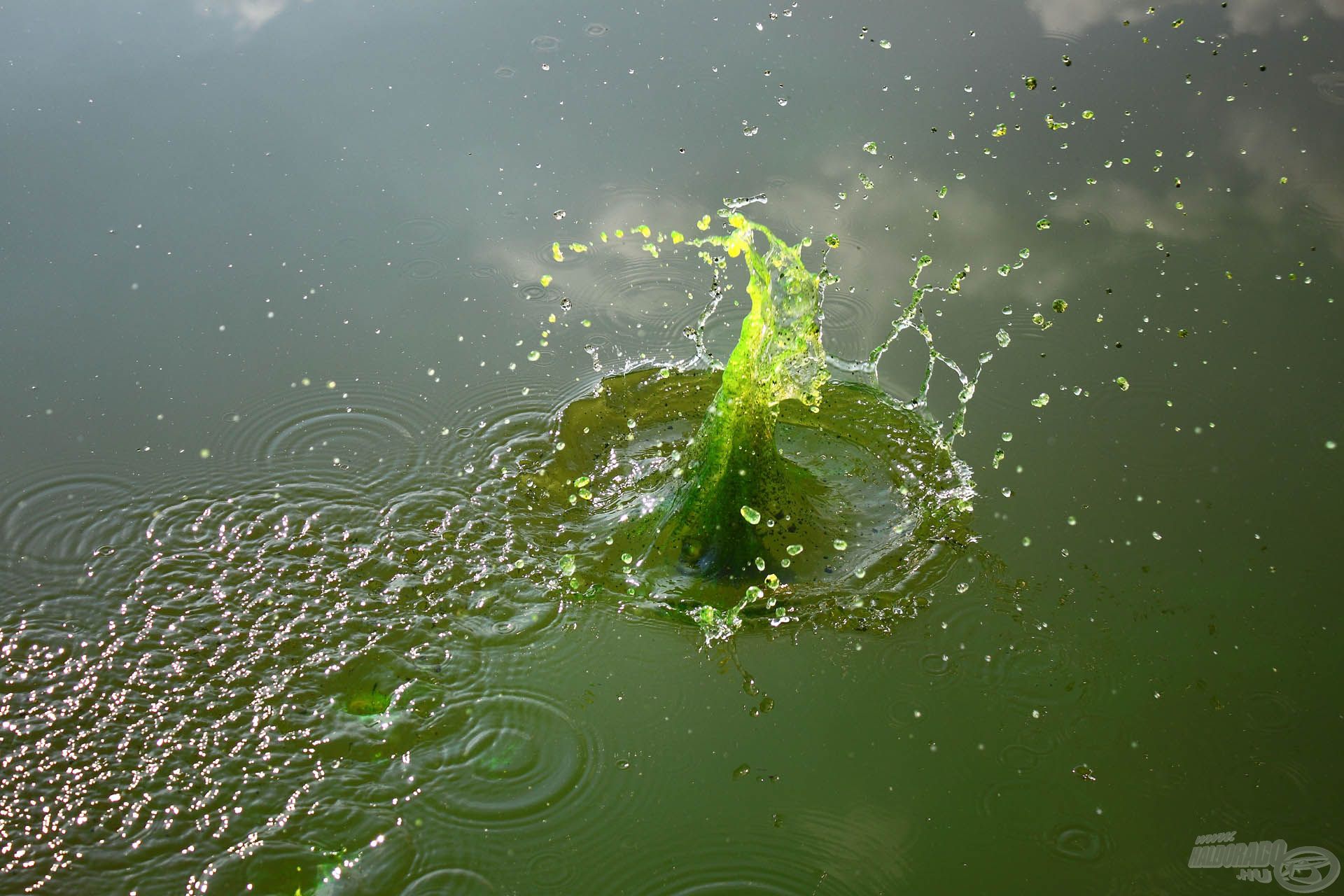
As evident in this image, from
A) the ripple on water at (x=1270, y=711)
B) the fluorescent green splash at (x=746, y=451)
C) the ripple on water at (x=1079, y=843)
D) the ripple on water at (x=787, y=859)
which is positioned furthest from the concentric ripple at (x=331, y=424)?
the ripple on water at (x=1270, y=711)

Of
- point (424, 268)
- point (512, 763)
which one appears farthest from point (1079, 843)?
point (424, 268)

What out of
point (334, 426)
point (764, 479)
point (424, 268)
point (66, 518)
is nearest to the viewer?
point (66, 518)

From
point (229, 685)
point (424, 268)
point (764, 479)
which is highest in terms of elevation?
point (424, 268)

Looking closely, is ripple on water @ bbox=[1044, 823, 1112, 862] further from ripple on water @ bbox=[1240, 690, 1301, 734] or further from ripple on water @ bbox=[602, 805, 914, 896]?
ripple on water @ bbox=[1240, 690, 1301, 734]

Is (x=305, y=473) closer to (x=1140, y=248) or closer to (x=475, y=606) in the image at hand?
(x=475, y=606)

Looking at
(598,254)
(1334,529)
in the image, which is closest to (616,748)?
(598,254)

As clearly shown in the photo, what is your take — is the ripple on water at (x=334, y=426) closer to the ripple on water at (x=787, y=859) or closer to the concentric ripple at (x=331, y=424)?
the concentric ripple at (x=331, y=424)

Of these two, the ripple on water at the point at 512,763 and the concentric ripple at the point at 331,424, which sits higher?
the concentric ripple at the point at 331,424

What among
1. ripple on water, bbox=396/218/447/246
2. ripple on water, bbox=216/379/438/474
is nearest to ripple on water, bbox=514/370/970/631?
ripple on water, bbox=216/379/438/474

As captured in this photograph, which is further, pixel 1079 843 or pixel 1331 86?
pixel 1331 86

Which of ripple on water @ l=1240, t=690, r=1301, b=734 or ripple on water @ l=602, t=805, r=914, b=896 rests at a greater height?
ripple on water @ l=1240, t=690, r=1301, b=734

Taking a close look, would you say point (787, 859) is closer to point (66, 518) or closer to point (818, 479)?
point (818, 479)
